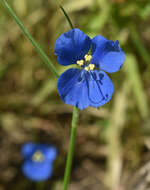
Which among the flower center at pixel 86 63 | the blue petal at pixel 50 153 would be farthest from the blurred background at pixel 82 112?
the flower center at pixel 86 63

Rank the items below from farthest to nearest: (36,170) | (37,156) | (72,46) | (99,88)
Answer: (37,156)
(36,170)
(99,88)
(72,46)

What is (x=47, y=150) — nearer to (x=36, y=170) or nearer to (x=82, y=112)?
(x=36, y=170)

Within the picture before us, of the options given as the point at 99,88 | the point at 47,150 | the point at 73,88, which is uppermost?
the point at 73,88

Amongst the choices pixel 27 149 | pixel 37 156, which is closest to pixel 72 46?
pixel 27 149

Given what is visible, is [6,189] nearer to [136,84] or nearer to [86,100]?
[136,84]

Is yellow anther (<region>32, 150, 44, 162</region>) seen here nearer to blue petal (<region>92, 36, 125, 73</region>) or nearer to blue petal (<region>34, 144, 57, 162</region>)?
blue petal (<region>34, 144, 57, 162</region>)

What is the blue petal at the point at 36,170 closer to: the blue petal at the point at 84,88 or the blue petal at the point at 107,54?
the blue petal at the point at 84,88

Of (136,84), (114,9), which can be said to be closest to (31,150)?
(136,84)

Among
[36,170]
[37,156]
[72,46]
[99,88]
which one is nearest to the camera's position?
[72,46]
